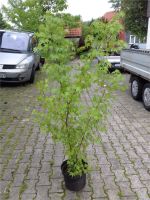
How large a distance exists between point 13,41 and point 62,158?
26.2 ft

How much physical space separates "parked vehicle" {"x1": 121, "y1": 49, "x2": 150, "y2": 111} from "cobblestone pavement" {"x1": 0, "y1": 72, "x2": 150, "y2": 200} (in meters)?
0.98

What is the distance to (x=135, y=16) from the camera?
25.6m

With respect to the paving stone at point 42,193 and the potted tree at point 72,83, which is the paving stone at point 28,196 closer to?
the paving stone at point 42,193

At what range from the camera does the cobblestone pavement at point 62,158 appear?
3.82m

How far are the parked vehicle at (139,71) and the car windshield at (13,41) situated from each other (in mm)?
3976

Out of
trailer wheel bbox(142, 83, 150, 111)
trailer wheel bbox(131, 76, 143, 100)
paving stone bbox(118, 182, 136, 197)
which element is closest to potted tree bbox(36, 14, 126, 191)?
paving stone bbox(118, 182, 136, 197)

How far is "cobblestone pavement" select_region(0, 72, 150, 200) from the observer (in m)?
3.82

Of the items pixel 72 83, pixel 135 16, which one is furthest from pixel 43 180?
pixel 135 16

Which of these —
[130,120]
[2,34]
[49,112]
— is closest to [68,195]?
[49,112]

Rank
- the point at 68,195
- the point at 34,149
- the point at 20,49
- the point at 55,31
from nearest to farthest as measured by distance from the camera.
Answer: the point at 55,31, the point at 68,195, the point at 34,149, the point at 20,49

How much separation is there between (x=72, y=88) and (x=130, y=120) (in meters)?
4.07

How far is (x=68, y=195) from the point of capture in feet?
12.3

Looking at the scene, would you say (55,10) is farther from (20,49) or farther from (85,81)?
(85,81)

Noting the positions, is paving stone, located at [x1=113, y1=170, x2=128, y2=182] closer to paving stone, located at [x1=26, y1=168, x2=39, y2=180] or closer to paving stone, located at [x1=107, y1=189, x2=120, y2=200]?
paving stone, located at [x1=107, y1=189, x2=120, y2=200]
